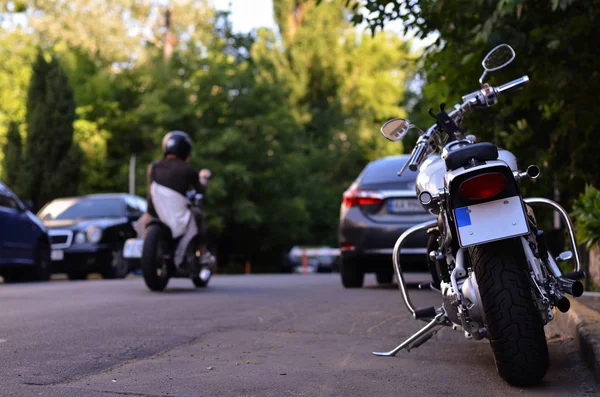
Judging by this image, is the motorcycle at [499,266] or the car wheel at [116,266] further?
the car wheel at [116,266]

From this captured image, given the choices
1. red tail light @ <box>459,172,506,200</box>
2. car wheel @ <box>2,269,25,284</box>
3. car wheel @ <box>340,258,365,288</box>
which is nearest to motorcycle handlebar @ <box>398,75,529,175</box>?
red tail light @ <box>459,172,506,200</box>

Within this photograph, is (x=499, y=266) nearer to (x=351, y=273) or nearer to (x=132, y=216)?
(x=351, y=273)

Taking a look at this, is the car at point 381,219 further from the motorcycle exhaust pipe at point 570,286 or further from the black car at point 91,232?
the black car at point 91,232

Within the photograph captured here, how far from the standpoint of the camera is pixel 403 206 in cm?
1162

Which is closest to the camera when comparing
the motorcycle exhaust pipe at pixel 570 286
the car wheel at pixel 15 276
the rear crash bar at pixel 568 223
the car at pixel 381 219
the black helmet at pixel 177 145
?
the motorcycle exhaust pipe at pixel 570 286

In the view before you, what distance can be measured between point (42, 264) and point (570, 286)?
40.3ft

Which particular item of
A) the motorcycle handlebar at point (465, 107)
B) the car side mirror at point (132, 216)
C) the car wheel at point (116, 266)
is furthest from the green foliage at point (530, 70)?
the car side mirror at point (132, 216)

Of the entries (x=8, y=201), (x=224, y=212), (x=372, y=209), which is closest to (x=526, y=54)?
(x=372, y=209)

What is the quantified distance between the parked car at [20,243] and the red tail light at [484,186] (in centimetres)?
1088

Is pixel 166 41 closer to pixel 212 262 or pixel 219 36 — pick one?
pixel 219 36

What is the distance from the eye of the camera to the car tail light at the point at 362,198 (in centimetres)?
1172

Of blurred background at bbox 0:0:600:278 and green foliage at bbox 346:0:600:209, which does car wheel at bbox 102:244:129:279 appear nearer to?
blurred background at bbox 0:0:600:278

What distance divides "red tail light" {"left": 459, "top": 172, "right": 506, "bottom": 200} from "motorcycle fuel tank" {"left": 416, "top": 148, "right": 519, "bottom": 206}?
1.21 feet

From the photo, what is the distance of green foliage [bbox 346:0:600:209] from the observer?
868 centimetres
